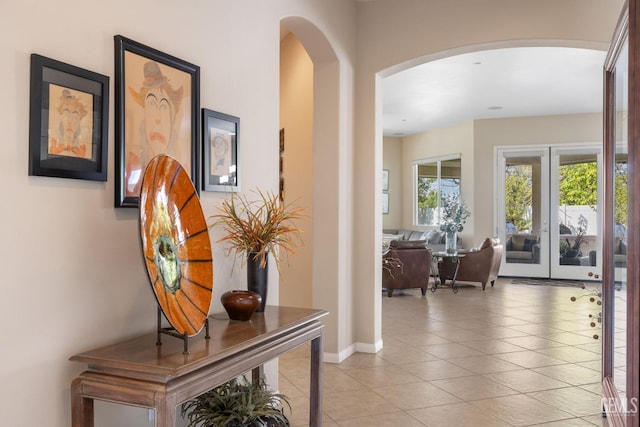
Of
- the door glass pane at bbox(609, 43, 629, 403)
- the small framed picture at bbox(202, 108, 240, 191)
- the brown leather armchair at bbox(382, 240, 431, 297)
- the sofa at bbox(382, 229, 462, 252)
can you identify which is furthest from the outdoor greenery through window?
the small framed picture at bbox(202, 108, 240, 191)

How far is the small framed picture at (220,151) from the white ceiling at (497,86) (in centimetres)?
407

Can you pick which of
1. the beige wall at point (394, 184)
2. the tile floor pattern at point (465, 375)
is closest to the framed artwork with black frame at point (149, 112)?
the tile floor pattern at point (465, 375)

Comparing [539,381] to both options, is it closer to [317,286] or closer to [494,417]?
[494,417]

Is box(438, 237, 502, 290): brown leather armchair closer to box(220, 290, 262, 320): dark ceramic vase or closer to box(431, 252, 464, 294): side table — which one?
box(431, 252, 464, 294): side table

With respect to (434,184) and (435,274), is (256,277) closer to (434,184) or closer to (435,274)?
(435,274)

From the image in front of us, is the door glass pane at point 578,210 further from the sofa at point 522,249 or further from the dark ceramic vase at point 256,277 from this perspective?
the dark ceramic vase at point 256,277

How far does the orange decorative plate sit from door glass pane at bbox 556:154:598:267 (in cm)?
888

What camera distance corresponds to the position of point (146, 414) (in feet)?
7.35

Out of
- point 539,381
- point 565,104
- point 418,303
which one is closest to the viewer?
point 539,381

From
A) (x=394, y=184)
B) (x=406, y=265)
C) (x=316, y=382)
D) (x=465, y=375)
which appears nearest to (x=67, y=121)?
(x=316, y=382)

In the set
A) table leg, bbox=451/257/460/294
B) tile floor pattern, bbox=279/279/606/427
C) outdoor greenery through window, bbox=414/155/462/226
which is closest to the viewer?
tile floor pattern, bbox=279/279/606/427

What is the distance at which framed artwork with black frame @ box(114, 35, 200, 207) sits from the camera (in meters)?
2.07

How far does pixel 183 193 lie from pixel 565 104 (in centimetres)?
824

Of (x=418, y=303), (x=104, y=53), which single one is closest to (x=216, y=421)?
(x=104, y=53)
